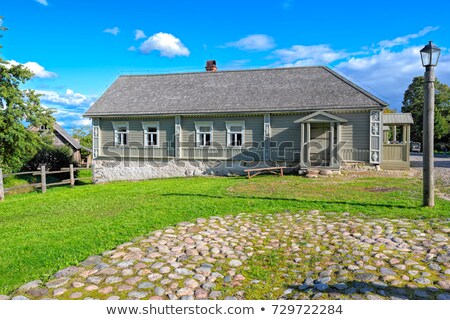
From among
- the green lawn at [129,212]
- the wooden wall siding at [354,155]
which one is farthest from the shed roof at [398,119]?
the green lawn at [129,212]

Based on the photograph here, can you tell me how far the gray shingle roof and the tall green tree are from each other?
320 cm

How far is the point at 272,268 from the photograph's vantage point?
474 cm

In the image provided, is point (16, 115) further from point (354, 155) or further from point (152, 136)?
point (354, 155)

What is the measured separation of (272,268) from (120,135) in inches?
798

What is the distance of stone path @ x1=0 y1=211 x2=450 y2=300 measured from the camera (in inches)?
160

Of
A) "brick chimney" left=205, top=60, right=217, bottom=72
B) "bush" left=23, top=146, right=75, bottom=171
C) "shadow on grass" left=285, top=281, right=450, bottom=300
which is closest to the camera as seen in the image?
"shadow on grass" left=285, top=281, right=450, bottom=300

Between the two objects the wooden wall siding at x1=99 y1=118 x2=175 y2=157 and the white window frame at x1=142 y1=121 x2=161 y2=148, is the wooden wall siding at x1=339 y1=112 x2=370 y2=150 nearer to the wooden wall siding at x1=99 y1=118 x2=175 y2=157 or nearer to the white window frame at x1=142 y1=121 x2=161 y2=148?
the wooden wall siding at x1=99 y1=118 x2=175 y2=157

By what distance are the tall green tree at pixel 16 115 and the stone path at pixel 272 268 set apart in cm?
1794

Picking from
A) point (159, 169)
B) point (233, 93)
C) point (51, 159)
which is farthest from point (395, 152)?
point (51, 159)

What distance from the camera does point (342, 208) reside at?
28.8 feet

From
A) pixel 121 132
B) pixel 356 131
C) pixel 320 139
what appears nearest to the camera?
pixel 356 131

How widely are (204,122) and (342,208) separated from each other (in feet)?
45.2

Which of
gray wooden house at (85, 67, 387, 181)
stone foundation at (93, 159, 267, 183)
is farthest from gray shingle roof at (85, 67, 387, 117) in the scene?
stone foundation at (93, 159, 267, 183)

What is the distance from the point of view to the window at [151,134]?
73.3 ft
